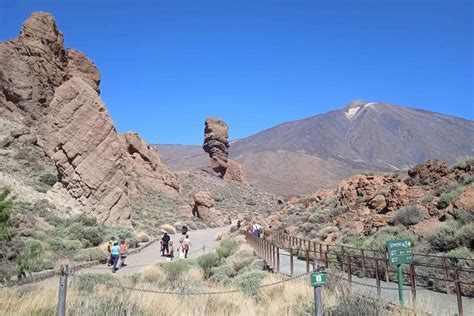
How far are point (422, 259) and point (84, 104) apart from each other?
2444cm

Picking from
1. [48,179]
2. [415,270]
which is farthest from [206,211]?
[415,270]

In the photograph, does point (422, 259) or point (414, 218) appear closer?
point (422, 259)

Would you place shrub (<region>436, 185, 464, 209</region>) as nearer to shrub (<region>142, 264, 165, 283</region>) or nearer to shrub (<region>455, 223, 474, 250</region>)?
shrub (<region>455, 223, 474, 250</region>)

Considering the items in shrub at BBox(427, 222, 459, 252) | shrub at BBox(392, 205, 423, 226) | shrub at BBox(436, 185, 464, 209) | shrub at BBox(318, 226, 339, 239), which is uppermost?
shrub at BBox(436, 185, 464, 209)

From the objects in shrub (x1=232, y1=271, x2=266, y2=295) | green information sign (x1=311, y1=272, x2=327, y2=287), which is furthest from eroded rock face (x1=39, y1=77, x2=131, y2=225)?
green information sign (x1=311, y1=272, x2=327, y2=287)

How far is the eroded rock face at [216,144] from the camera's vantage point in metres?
86.5

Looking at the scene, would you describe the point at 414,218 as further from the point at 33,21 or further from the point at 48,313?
the point at 33,21

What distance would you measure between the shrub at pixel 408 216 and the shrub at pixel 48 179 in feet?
82.6

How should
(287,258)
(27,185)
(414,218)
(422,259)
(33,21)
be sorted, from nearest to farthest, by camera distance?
(422,259), (414,218), (287,258), (27,185), (33,21)

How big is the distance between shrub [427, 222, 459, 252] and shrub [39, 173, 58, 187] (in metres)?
27.7

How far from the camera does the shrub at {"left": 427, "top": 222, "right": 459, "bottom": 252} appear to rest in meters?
12.8

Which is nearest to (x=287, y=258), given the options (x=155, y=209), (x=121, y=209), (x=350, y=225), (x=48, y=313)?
(x=350, y=225)

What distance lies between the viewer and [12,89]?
135 ft

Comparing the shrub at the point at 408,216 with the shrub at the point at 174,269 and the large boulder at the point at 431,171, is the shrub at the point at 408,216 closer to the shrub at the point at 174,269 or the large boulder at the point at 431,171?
the large boulder at the point at 431,171
